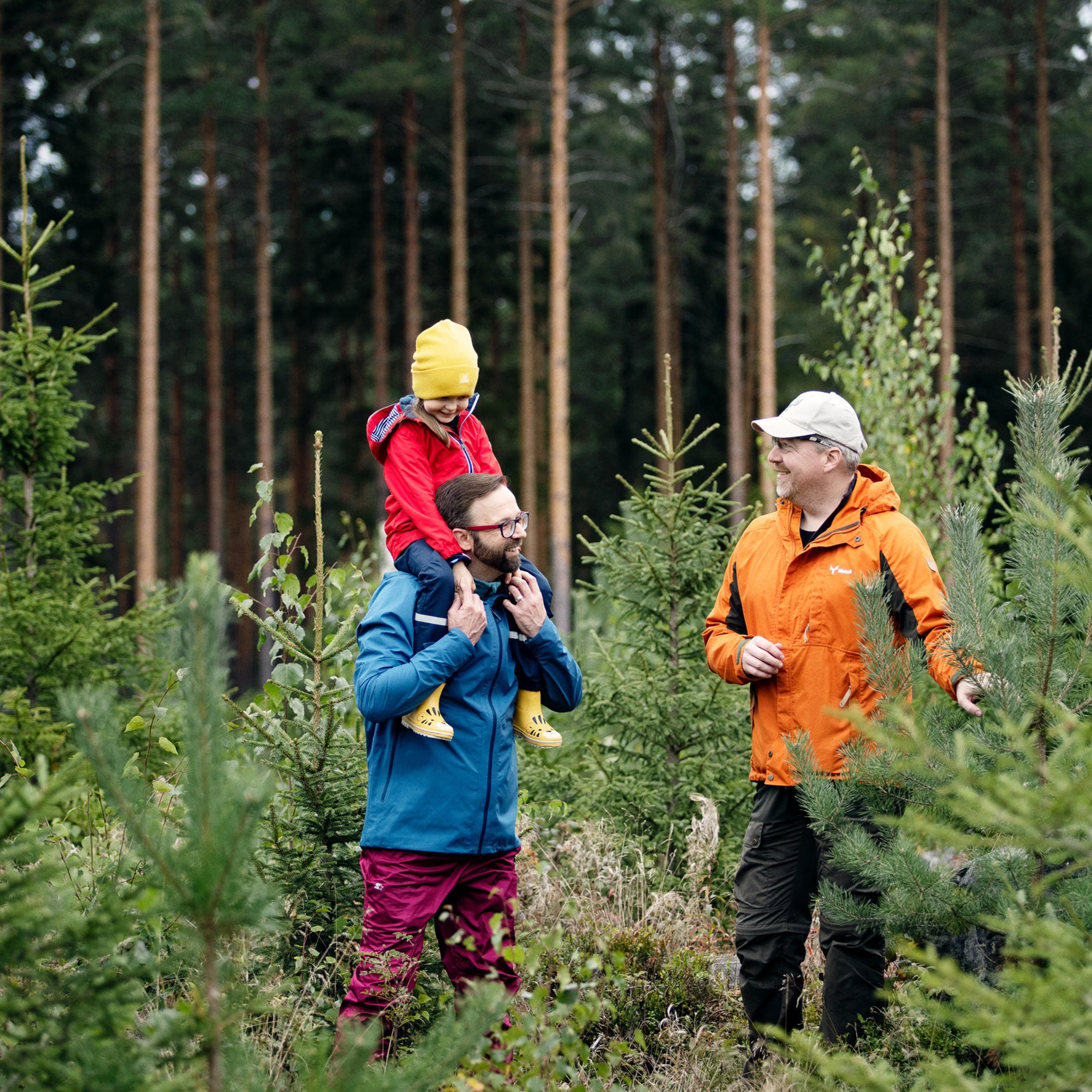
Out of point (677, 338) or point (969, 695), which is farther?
point (677, 338)

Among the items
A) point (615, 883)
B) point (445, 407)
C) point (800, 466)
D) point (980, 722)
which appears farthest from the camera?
point (615, 883)

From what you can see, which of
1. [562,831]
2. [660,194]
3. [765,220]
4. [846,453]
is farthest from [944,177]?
[846,453]

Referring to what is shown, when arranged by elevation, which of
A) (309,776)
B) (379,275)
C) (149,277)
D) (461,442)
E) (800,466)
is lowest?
(309,776)

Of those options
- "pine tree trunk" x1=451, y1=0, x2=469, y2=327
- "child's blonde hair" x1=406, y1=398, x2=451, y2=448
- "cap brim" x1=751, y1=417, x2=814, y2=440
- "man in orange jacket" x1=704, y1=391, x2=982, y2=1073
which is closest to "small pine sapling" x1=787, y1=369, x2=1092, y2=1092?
"man in orange jacket" x1=704, y1=391, x2=982, y2=1073

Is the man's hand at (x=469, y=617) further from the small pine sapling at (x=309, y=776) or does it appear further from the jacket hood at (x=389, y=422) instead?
the jacket hood at (x=389, y=422)

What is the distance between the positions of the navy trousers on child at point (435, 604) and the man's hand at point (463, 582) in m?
0.02

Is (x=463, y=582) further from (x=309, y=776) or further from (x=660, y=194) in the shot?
(x=660, y=194)

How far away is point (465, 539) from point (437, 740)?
654 mm

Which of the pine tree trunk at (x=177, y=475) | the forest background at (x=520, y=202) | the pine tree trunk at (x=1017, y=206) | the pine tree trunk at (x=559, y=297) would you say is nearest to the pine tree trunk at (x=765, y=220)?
the forest background at (x=520, y=202)

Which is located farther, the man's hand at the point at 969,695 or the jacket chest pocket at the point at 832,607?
the jacket chest pocket at the point at 832,607

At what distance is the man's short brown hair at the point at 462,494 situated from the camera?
3395 mm

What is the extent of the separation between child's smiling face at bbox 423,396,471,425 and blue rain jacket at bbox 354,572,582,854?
837 mm

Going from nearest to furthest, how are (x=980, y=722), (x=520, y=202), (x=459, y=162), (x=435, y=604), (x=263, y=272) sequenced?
(x=980, y=722) → (x=435, y=604) → (x=459, y=162) → (x=263, y=272) → (x=520, y=202)

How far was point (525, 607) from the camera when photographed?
3.43 m
